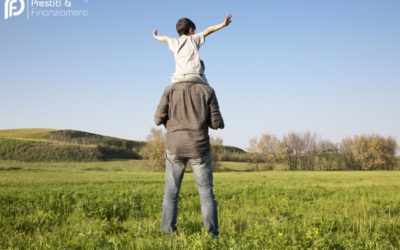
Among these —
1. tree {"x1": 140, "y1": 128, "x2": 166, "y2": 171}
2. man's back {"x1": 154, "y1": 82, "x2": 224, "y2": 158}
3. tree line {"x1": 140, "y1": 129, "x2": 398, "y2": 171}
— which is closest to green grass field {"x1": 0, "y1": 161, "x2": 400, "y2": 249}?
man's back {"x1": 154, "y1": 82, "x2": 224, "y2": 158}

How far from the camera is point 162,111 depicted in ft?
20.9

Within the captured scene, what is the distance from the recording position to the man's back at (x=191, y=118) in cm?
610

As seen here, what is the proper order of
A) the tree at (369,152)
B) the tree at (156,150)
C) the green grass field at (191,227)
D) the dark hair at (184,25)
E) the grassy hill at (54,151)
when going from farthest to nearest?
1. the tree at (369,152)
2. the grassy hill at (54,151)
3. the tree at (156,150)
4. the dark hair at (184,25)
5. the green grass field at (191,227)

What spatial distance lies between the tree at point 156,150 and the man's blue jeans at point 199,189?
75112 millimetres

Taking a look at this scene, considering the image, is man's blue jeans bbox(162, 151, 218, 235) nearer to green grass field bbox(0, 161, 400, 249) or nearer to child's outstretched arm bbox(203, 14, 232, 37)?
green grass field bbox(0, 161, 400, 249)

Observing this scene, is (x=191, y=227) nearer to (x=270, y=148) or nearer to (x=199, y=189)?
(x=199, y=189)

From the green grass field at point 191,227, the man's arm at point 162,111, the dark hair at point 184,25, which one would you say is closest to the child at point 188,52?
the dark hair at point 184,25

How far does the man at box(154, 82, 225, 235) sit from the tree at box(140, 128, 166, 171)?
7517 centimetres

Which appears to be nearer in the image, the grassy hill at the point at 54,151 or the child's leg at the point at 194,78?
the child's leg at the point at 194,78

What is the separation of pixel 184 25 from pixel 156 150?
76250 millimetres

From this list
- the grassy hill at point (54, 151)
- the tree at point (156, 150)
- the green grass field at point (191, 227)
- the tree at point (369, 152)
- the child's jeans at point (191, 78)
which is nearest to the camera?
the green grass field at point (191, 227)

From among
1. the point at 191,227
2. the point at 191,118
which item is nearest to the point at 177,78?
the point at 191,118

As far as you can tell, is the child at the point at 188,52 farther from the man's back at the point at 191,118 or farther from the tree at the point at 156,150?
the tree at the point at 156,150

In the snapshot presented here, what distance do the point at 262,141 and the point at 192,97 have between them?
107919 millimetres
